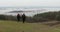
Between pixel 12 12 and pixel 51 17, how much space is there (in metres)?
7.88

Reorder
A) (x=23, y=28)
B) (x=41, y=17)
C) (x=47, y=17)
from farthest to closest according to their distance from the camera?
(x=47, y=17), (x=41, y=17), (x=23, y=28)

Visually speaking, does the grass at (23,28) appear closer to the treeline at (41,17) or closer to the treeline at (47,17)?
the treeline at (41,17)

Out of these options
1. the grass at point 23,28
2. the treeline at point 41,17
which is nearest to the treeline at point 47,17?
the treeline at point 41,17

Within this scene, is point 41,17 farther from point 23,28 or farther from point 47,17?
point 23,28

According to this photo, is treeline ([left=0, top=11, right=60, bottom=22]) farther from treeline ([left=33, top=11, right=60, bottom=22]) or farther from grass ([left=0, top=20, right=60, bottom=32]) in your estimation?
grass ([left=0, top=20, right=60, bottom=32])

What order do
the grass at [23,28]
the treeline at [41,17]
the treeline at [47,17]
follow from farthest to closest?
1. the treeline at [47,17]
2. the treeline at [41,17]
3. the grass at [23,28]

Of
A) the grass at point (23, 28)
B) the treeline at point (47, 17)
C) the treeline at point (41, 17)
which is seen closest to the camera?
the grass at point (23, 28)

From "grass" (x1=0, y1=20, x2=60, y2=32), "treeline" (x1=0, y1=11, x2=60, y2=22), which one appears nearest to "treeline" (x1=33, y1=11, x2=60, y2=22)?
"treeline" (x1=0, y1=11, x2=60, y2=22)

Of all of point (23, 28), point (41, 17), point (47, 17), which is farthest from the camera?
point (47, 17)

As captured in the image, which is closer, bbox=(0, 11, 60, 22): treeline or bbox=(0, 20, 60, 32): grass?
bbox=(0, 20, 60, 32): grass

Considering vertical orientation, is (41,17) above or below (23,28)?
below

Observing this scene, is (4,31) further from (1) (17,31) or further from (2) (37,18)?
(2) (37,18)

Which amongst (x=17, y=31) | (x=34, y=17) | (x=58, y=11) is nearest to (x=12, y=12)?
(x=34, y=17)

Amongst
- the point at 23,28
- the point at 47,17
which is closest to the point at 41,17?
the point at 47,17
